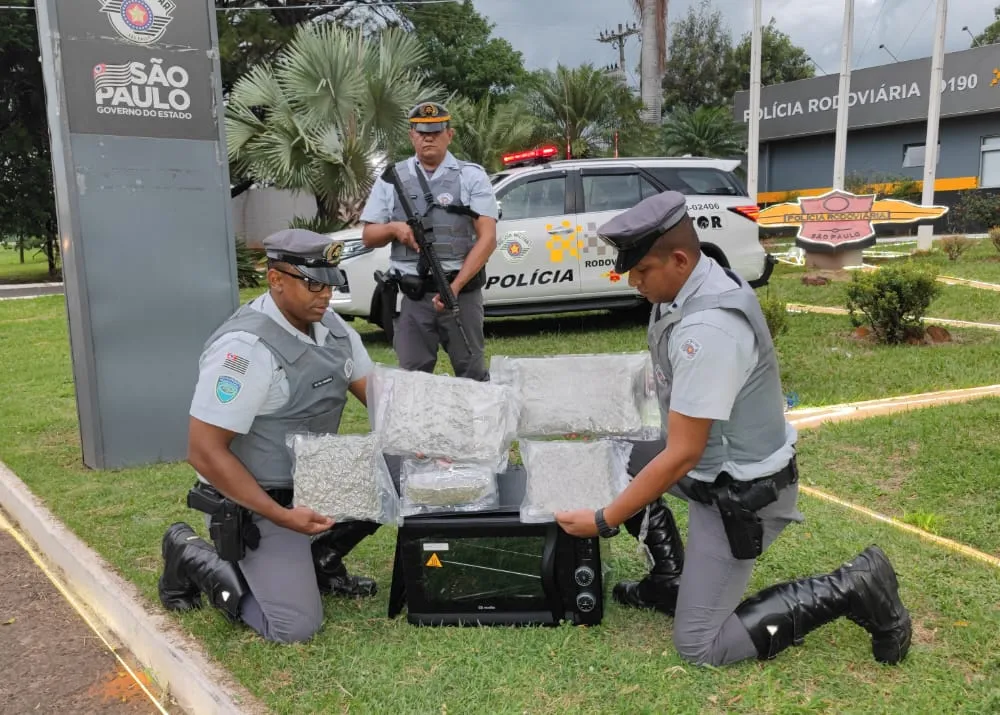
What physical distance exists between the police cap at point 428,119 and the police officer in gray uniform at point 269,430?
1737 millimetres

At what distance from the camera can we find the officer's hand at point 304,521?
2922mm

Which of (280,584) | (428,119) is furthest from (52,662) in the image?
(428,119)

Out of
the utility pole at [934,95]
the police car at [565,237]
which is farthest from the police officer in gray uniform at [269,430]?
the utility pole at [934,95]

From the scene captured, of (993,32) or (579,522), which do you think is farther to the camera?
(993,32)

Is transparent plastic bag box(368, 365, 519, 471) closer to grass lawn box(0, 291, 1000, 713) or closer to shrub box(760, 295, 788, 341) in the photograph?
grass lawn box(0, 291, 1000, 713)

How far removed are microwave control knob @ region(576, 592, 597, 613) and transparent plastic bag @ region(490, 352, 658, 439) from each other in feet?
1.86

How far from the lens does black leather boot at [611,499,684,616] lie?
10.4 ft

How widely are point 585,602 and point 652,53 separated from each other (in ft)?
66.8

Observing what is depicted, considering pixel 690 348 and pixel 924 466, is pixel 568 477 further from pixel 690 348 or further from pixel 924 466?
pixel 924 466

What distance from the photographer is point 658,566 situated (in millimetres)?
3207

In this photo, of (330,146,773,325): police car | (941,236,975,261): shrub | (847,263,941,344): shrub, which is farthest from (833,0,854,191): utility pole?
(847,263,941,344): shrub

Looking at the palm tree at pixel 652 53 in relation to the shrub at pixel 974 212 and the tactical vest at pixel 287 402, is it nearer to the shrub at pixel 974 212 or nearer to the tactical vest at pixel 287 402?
the shrub at pixel 974 212

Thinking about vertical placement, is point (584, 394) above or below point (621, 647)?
above

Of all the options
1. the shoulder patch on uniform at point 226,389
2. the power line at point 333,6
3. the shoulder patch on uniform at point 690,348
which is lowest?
the shoulder patch on uniform at point 226,389
